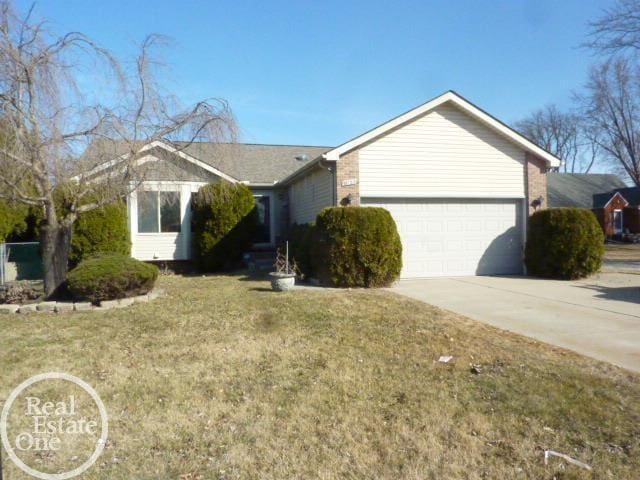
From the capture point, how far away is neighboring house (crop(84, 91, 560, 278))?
12.7m

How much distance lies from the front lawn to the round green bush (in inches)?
38.5

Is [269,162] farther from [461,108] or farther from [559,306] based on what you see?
[559,306]

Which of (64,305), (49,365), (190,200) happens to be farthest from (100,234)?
(49,365)

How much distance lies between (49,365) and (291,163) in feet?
50.7

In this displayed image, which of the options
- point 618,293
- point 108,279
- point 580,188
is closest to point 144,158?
point 108,279

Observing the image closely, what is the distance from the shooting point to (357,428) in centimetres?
418

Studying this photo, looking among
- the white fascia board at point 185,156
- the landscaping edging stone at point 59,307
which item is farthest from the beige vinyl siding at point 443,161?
the landscaping edging stone at point 59,307

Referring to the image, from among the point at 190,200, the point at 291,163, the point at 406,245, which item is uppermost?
the point at 291,163

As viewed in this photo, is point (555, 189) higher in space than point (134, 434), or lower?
higher

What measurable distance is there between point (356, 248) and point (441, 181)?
377cm

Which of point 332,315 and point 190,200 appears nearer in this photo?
point 332,315

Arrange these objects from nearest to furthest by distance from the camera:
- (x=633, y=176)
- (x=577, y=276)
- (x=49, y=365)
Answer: (x=49, y=365)
(x=577, y=276)
(x=633, y=176)

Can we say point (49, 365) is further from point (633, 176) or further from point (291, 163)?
point (633, 176)

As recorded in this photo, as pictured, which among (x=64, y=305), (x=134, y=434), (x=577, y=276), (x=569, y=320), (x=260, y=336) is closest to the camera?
(x=134, y=434)
